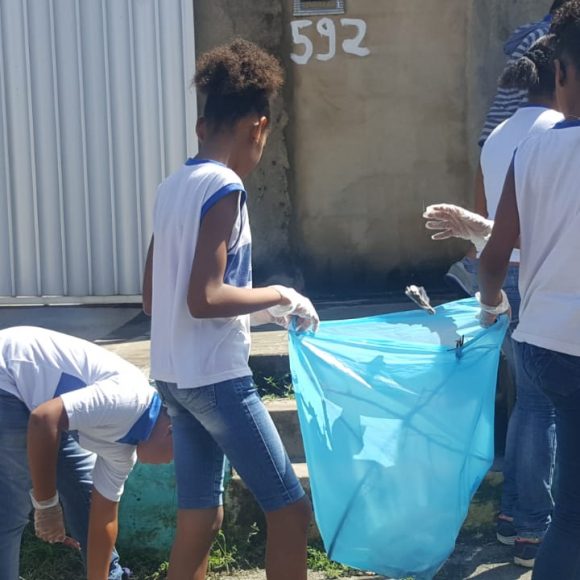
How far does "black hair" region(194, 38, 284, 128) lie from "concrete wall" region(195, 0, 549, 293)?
9.14 ft

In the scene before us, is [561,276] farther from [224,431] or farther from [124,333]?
[124,333]

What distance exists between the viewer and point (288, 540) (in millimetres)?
2971

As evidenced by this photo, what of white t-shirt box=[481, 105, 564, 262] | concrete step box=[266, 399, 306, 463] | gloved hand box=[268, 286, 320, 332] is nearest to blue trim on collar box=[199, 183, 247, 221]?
gloved hand box=[268, 286, 320, 332]

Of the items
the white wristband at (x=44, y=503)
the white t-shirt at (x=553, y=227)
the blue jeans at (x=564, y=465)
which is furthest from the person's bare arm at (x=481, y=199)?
the white wristband at (x=44, y=503)

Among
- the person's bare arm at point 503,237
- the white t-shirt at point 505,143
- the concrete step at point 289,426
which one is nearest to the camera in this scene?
the person's bare arm at point 503,237

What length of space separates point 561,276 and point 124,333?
3.07 meters

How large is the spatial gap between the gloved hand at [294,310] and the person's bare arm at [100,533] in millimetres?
793

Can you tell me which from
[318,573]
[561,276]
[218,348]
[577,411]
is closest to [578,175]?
[561,276]

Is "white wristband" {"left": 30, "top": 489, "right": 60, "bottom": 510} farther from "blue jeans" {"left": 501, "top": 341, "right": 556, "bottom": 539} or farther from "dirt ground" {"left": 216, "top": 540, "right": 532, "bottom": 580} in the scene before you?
"blue jeans" {"left": 501, "top": 341, "right": 556, "bottom": 539}

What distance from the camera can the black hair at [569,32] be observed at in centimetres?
282

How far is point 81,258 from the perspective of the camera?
5.69m

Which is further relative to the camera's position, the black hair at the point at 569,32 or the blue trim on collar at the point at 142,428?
the blue trim on collar at the point at 142,428

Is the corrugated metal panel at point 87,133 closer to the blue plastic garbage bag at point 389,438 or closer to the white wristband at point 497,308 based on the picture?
the blue plastic garbage bag at point 389,438

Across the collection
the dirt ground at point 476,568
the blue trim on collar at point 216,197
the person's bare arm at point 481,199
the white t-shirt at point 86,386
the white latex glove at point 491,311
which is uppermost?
the blue trim on collar at point 216,197
